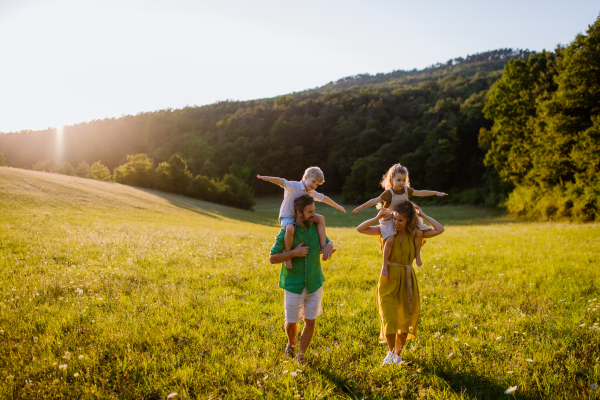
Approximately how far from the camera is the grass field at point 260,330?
3836mm

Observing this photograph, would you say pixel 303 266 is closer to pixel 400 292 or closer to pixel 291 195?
pixel 291 195

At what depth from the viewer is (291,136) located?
10244 centimetres

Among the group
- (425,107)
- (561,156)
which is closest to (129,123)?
(425,107)

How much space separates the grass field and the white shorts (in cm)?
63

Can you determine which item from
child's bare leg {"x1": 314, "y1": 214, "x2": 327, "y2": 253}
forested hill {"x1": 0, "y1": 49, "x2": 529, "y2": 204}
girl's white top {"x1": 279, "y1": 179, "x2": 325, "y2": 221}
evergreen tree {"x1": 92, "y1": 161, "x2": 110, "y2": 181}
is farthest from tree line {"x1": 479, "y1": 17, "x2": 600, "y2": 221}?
evergreen tree {"x1": 92, "y1": 161, "x2": 110, "y2": 181}

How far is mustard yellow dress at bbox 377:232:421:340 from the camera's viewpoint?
4363 mm

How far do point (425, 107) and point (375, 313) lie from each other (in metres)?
99.2

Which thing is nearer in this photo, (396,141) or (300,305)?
(300,305)

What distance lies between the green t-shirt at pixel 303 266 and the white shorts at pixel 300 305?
88 millimetres

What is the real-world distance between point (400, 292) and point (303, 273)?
1394 mm

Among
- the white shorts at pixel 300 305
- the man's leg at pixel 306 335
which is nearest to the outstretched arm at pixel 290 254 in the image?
the white shorts at pixel 300 305

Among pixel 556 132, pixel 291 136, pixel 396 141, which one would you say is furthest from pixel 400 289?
pixel 291 136

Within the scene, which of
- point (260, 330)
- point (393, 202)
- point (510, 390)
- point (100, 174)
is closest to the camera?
point (510, 390)

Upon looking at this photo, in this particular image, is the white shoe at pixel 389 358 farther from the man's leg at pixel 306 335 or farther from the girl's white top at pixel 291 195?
the girl's white top at pixel 291 195
